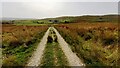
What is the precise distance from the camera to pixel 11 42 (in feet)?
88.8

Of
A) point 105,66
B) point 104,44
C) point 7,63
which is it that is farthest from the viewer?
point 104,44

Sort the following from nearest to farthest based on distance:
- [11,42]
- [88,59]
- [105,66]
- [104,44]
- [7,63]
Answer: [105,66] < [7,63] < [88,59] < [104,44] < [11,42]

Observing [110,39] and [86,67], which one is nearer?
[86,67]

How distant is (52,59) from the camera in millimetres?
17609

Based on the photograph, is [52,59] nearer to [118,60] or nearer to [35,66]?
[35,66]

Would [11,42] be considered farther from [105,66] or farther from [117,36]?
[105,66]

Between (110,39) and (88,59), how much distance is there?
28.6 feet

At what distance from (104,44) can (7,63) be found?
11.8 meters

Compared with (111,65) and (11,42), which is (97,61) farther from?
(11,42)

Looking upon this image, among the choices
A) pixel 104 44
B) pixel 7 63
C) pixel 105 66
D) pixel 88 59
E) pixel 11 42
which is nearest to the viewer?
pixel 105 66

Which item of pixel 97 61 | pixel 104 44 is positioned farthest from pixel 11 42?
pixel 97 61

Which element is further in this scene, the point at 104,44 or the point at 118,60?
the point at 104,44

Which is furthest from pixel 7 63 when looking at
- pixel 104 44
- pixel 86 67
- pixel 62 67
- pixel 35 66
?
pixel 104 44

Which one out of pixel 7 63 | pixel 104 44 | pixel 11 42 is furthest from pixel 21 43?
pixel 7 63
